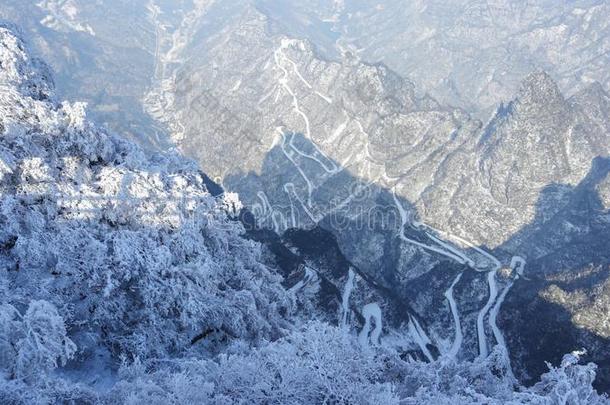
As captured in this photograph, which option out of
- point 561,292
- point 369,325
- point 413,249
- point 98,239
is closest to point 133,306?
point 98,239

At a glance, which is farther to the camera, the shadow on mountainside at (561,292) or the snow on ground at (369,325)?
the shadow on mountainside at (561,292)

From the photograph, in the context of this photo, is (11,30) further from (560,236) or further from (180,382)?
(560,236)

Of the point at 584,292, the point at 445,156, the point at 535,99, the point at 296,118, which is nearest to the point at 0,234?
the point at 584,292

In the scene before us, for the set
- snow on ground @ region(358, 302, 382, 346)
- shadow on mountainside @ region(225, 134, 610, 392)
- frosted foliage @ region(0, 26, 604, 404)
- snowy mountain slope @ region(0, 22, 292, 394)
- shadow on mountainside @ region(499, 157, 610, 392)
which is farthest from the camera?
shadow on mountainside @ region(225, 134, 610, 392)

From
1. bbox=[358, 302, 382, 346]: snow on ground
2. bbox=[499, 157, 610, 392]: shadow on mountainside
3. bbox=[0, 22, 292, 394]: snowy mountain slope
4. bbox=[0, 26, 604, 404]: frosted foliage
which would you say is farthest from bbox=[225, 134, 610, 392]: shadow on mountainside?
bbox=[0, 22, 292, 394]: snowy mountain slope

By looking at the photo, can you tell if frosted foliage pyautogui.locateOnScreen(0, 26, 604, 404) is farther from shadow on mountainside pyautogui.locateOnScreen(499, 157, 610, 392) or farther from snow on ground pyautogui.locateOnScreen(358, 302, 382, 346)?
shadow on mountainside pyautogui.locateOnScreen(499, 157, 610, 392)

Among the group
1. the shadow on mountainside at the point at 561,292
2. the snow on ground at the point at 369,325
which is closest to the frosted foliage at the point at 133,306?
the snow on ground at the point at 369,325

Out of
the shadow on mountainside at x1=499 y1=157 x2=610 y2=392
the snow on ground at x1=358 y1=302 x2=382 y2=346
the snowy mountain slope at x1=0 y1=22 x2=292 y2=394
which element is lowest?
the snow on ground at x1=358 y1=302 x2=382 y2=346

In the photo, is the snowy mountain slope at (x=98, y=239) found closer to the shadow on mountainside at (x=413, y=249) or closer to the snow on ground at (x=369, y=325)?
the snow on ground at (x=369, y=325)

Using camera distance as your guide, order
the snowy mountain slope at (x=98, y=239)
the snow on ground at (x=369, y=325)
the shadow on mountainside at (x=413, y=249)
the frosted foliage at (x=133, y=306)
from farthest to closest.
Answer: the shadow on mountainside at (x=413, y=249), the snow on ground at (x=369, y=325), the snowy mountain slope at (x=98, y=239), the frosted foliage at (x=133, y=306)

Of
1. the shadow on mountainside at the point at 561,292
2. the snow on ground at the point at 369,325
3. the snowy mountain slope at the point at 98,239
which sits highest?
the shadow on mountainside at the point at 561,292

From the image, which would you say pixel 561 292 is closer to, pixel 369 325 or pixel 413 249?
pixel 369 325

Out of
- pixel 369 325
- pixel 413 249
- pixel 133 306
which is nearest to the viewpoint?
pixel 133 306

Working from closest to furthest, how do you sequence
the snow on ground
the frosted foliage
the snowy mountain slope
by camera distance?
the frosted foliage < the snowy mountain slope < the snow on ground
